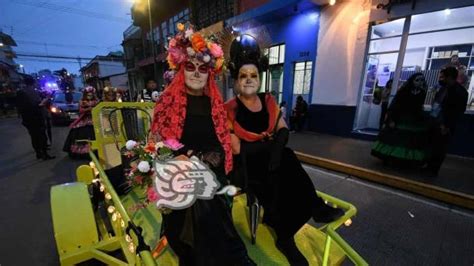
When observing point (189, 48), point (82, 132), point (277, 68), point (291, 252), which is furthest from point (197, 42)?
point (277, 68)

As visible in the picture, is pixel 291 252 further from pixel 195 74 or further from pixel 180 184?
pixel 195 74

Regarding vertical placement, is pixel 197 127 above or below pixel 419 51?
below

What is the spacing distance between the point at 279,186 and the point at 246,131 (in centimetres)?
50

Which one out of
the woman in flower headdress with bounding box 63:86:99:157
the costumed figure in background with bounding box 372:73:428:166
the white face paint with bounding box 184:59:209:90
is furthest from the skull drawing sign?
the woman in flower headdress with bounding box 63:86:99:157

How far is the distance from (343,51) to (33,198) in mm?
8031

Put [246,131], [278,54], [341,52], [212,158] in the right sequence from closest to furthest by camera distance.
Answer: [212,158] → [246,131] → [341,52] → [278,54]

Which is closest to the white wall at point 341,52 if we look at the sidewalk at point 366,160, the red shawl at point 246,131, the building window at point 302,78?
the building window at point 302,78

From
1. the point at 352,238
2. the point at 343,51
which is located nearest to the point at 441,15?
the point at 343,51

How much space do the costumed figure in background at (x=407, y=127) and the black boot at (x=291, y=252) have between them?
147 inches

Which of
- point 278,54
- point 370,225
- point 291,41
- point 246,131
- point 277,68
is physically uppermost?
point 291,41

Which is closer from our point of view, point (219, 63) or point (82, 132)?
point (219, 63)

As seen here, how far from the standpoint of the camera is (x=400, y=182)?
3875 mm

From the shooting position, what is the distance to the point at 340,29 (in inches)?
271

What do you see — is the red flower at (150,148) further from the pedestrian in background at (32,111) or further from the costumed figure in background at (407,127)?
the pedestrian in background at (32,111)
